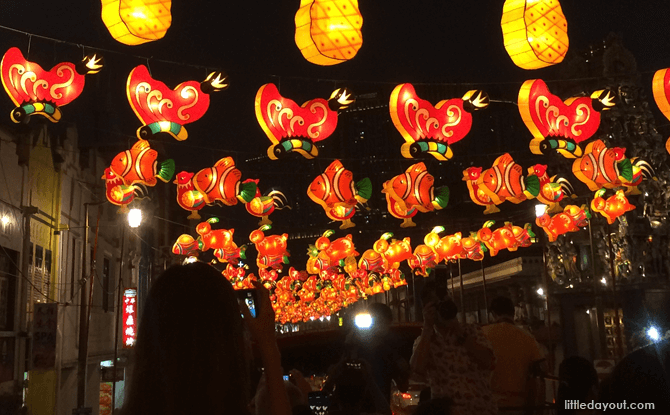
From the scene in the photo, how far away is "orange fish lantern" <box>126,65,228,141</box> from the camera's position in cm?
1044

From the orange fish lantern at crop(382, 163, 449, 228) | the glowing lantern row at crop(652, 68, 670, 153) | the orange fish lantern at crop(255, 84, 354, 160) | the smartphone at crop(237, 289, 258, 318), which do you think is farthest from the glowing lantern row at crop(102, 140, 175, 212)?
the smartphone at crop(237, 289, 258, 318)

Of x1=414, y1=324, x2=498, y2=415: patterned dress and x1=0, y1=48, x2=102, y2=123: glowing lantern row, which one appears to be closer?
x1=414, y1=324, x2=498, y2=415: patterned dress

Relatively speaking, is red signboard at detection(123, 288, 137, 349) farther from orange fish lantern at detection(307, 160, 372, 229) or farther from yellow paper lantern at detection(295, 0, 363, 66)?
yellow paper lantern at detection(295, 0, 363, 66)

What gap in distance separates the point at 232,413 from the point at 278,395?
14.0 inches

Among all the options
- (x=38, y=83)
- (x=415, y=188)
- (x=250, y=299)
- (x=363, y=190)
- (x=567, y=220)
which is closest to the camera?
(x=250, y=299)

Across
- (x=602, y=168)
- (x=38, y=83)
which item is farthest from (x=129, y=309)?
(x=602, y=168)

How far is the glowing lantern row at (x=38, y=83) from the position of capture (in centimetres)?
995

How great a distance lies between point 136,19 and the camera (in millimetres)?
7676

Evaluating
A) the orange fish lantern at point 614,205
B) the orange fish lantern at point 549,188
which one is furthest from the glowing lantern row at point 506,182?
the orange fish lantern at point 614,205

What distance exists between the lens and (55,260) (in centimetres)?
2147

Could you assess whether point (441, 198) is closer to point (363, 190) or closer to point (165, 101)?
point (363, 190)

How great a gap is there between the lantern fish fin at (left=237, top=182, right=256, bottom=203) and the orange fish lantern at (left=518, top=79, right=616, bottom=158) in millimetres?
6968

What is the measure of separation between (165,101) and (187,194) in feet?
22.4

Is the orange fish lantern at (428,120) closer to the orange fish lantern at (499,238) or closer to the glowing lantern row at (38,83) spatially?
the glowing lantern row at (38,83)
